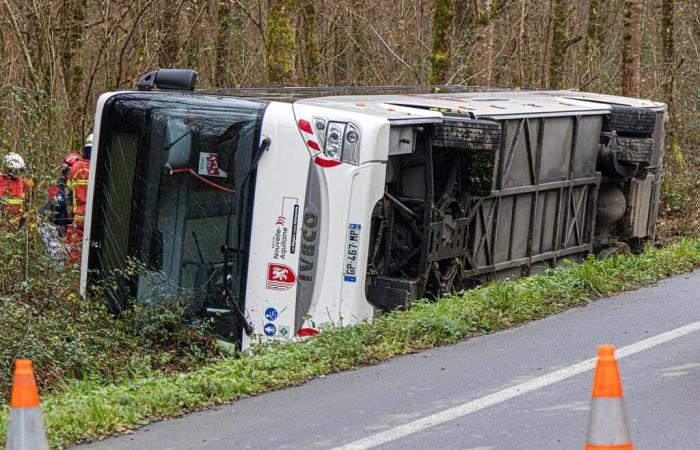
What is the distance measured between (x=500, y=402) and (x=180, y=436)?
1.88 m

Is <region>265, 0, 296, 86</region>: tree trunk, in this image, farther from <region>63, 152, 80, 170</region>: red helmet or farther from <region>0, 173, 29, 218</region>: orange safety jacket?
<region>0, 173, 29, 218</region>: orange safety jacket

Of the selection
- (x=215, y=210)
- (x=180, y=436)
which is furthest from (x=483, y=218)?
(x=180, y=436)

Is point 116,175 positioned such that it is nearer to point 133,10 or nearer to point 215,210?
point 215,210

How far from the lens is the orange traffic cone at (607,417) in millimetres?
4426

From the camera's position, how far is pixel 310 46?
2109 cm

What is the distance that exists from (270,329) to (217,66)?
1183cm

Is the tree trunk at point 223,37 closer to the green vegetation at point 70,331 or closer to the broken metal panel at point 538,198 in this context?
the broken metal panel at point 538,198

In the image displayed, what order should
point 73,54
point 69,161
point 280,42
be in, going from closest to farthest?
point 69,161 < point 280,42 < point 73,54

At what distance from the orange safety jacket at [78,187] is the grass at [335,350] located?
13.7ft

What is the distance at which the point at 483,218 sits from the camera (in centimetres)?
1117

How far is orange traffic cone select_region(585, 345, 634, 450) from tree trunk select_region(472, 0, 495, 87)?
13480 millimetres

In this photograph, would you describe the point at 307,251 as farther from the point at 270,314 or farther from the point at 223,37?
the point at 223,37

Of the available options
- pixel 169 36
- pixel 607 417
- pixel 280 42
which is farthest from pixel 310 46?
pixel 607 417

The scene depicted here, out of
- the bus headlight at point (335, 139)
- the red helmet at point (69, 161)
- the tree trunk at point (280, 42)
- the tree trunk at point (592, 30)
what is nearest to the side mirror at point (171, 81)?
the red helmet at point (69, 161)
